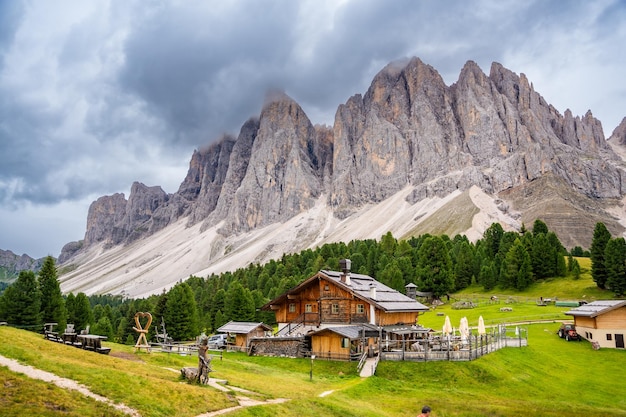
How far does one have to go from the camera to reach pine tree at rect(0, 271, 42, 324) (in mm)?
56750

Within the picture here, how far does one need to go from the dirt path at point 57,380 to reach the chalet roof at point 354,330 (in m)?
24.6

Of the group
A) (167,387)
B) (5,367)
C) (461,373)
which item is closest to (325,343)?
(461,373)

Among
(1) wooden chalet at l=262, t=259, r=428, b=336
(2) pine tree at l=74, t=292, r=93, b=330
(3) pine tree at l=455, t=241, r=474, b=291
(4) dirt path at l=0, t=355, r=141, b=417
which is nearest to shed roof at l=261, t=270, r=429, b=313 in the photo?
(1) wooden chalet at l=262, t=259, r=428, b=336

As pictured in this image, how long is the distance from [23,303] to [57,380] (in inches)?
1878

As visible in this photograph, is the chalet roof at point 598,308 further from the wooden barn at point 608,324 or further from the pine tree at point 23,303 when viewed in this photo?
the pine tree at point 23,303

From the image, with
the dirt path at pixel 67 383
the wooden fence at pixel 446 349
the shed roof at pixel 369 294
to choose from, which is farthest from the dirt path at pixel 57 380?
the shed roof at pixel 369 294

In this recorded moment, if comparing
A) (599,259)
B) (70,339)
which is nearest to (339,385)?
(70,339)

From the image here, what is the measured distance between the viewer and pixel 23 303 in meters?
57.5

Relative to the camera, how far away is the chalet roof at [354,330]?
39.5 m

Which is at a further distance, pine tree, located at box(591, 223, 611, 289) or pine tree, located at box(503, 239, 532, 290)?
pine tree, located at box(503, 239, 532, 290)

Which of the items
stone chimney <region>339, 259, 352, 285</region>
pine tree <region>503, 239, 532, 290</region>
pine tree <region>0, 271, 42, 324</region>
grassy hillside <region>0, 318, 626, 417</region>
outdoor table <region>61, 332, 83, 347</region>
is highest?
pine tree <region>503, 239, 532, 290</region>

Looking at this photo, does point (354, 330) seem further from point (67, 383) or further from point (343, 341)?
point (67, 383)

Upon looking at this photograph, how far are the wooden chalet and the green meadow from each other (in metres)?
6.48

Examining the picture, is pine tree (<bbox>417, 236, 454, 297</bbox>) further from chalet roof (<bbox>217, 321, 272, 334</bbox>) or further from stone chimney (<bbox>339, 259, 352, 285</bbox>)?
stone chimney (<bbox>339, 259, 352, 285</bbox>)
